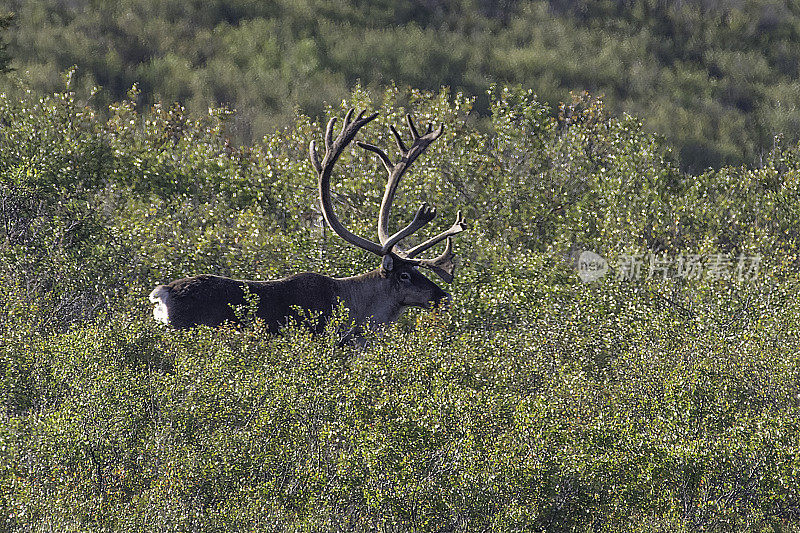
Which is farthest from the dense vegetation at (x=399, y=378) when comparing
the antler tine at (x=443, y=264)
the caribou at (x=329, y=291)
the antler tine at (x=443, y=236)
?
the antler tine at (x=443, y=236)

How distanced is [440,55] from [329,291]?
3053 centimetres

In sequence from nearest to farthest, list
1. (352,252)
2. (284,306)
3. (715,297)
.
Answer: (284,306) < (715,297) < (352,252)

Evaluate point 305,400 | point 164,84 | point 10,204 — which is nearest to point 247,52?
point 164,84

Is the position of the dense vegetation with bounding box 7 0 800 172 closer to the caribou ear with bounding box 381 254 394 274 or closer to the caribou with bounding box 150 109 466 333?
the caribou with bounding box 150 109 466 333

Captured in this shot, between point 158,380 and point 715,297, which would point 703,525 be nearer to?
point 158,380

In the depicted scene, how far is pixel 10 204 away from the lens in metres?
14.4

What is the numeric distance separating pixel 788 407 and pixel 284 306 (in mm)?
5280
